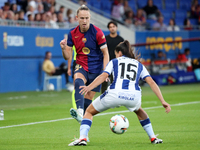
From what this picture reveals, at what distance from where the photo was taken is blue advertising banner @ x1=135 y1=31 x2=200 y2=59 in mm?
24594

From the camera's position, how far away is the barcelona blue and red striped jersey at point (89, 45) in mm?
7410

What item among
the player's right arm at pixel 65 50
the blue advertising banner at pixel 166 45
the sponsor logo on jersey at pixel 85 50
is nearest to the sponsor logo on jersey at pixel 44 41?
the blue advertising banner at pixel 166 45

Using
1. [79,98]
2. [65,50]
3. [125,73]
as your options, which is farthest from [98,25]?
[125,73]

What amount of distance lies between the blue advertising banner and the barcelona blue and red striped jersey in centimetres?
1628

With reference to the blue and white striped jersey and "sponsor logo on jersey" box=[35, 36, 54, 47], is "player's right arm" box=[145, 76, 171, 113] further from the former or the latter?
"sponsor logo on jersey" box=[35, 36, 54, 47]

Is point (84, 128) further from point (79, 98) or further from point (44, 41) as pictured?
point (44, 41)

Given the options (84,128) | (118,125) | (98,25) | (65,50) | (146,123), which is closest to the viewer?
(84,128)

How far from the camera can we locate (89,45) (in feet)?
24.4

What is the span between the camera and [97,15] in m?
23.7

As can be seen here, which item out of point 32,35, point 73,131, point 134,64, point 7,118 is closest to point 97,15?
point 32,35

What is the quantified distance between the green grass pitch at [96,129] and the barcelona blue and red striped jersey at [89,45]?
126cm

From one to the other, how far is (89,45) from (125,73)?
1625mm

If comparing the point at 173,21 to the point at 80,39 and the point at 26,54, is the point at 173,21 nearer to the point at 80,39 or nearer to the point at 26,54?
the point at 26,54

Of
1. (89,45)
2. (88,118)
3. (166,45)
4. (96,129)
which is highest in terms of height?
(89,45)
